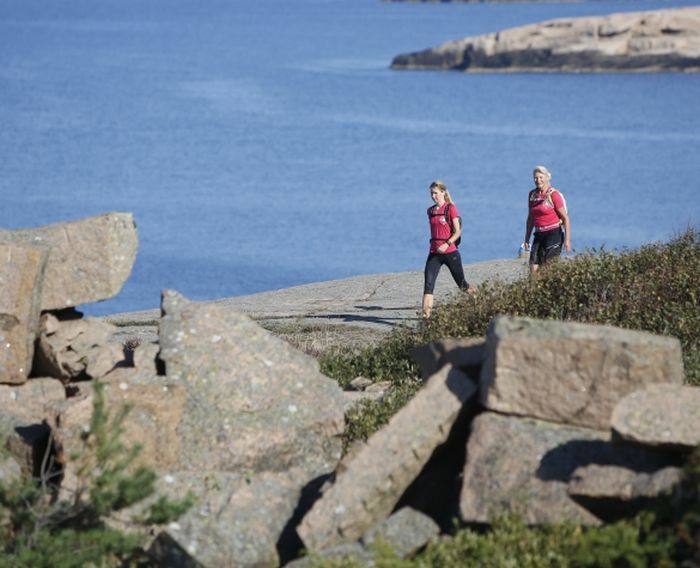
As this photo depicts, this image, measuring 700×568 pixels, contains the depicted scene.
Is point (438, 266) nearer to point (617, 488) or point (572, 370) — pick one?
point (572, 370)

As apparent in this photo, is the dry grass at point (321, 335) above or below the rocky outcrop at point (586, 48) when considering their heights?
above

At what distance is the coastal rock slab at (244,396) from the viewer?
11141 mm

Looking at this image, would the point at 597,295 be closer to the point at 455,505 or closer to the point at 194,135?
the point at 455,505

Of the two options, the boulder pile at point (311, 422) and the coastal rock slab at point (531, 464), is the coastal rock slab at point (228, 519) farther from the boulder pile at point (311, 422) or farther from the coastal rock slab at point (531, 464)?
the coastal rock slab at point (531, 464)

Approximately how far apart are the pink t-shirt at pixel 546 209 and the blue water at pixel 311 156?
8675 mm

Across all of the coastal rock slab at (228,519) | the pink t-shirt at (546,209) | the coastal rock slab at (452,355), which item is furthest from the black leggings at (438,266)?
the coastal rock slab at (228,519)

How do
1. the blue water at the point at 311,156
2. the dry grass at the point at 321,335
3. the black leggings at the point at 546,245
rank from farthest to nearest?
the blue water at the point at 311,156 < the black leggings at the point at 546,245 < the dry grass at the point at 321,335

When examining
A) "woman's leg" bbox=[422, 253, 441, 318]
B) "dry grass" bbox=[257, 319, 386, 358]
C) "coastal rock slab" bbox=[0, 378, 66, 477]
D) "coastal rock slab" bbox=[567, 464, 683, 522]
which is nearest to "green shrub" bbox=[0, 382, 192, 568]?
"coastal rock slab" bbox=[0, 378, 66, 477]

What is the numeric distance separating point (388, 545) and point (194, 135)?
75.3m

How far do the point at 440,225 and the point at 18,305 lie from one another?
8.91 m

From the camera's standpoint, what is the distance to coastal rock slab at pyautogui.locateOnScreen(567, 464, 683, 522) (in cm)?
938

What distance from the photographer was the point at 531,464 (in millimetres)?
9922

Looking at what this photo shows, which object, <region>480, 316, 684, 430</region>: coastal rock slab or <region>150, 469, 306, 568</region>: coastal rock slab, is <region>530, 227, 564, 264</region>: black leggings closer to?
<region>150, 469, 306, 568</region>: coastal rock slab

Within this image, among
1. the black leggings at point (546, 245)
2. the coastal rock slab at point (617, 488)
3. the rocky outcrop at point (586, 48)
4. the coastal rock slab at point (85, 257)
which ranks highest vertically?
the coastal rock slab at point (85, 257)
